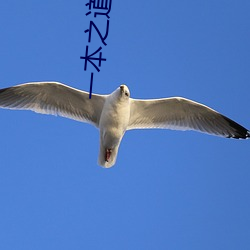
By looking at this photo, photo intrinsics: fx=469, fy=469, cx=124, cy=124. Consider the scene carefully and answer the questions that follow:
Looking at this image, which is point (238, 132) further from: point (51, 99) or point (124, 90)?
point (51, 99)

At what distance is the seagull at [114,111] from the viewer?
5.26m

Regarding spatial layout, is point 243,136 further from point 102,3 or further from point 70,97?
point 102,3

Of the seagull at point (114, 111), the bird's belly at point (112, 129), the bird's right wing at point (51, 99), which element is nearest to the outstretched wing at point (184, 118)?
the seagull at point (114, 111)

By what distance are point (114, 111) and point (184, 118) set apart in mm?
1094

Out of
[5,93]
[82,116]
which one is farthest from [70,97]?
[5,93]

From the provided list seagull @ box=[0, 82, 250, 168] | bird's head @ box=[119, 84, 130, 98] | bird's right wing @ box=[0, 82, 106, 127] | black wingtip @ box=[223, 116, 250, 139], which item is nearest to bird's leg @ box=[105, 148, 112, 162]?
seagull @ box=[0, 82, 250, 168]

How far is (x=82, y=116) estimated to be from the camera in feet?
19.0

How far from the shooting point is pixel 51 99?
5613mm

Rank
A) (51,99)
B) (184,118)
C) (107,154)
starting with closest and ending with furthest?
(107,154) → (51,99) → (184,118)

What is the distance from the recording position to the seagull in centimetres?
526

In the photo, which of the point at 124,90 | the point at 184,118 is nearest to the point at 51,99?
the point at 124,90

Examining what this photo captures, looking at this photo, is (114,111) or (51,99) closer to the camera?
(114,111)

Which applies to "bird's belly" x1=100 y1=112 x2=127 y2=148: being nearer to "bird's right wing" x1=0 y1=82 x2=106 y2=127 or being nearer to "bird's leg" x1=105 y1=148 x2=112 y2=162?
"bird's leg" x1=105 y1=148 x2=112 y2=162

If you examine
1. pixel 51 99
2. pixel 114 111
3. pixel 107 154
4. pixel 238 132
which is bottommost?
pixel 107 154
